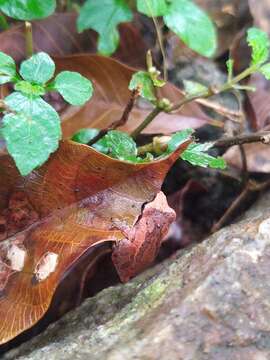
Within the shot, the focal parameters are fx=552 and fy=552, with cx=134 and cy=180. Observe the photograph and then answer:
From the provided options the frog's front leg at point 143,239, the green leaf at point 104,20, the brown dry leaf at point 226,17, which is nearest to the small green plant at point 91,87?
the green leaf at point 104,20

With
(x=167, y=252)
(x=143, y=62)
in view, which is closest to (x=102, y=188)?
(x=167, y=252)

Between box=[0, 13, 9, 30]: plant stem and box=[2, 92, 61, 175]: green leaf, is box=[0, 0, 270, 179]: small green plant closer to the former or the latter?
box=[2, 92, 61, 175]: green leaf

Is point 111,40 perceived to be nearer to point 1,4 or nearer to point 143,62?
point 143,62

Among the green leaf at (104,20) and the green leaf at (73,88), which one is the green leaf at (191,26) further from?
the green leaf at (73,88)

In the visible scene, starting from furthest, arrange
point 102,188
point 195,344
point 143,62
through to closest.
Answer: point 143,62, point 102,188, point 195,344

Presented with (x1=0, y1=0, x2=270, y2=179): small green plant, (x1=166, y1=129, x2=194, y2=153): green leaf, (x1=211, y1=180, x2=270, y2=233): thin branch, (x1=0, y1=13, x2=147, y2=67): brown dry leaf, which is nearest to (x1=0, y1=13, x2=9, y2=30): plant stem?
(x1=0, y1=13, x2=147, y2=67): brown dry leaf
